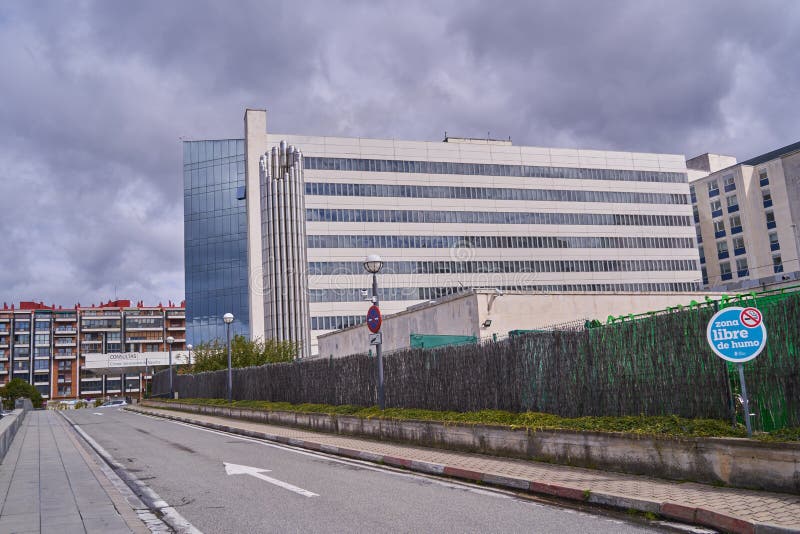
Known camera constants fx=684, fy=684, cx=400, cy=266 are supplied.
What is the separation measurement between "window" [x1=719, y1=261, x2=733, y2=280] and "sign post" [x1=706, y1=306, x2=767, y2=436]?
9952cm

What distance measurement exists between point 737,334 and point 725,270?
100 metres

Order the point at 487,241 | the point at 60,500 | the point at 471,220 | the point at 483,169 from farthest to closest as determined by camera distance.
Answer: the point at 483,169 → the point at 487,241 → the point at 471,220 → the point at 60,500

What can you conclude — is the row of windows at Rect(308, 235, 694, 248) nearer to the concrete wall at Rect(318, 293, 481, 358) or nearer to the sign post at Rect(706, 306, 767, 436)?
the concrete wall at Rect(318, 293, 481, 358)

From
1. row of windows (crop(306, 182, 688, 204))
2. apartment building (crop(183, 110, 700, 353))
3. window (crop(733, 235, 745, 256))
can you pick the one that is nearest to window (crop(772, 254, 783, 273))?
window (crop(733, 235, 745, 256))

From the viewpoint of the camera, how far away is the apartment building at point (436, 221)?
74250mm

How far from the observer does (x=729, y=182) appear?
9888cm

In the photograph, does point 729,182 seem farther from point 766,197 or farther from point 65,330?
point 65,330

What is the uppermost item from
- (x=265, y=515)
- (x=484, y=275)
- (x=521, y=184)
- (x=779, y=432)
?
(x=521, y=184)

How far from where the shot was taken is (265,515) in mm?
8492

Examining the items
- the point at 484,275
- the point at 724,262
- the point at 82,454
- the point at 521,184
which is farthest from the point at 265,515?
the point at 724,262

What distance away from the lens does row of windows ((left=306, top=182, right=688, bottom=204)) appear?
75000 mm

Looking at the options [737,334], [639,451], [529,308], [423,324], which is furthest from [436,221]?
[737,334]

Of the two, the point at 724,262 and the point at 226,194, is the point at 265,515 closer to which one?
the point at 226,194

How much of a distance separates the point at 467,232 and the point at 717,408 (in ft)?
224
